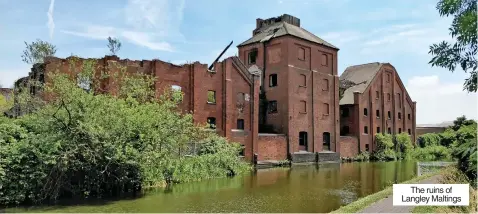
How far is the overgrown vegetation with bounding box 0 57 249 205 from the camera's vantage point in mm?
14180

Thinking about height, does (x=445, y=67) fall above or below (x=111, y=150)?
above

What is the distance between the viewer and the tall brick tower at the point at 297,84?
34125mm

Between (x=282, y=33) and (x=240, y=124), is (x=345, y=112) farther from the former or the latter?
(x=240, y=124)

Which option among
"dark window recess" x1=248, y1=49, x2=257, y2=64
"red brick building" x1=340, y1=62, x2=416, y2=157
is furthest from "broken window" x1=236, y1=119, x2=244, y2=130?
"red brick building" x1=340, y1=62, x2=416, y2=157

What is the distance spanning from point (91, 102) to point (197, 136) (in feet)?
27.4

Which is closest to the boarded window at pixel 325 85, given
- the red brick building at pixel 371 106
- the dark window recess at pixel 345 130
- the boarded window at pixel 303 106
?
the boarded window at pixel 303 106

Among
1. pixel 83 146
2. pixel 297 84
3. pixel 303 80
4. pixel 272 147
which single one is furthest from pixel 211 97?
pixel 83 146

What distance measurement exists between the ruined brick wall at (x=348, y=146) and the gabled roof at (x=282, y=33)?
29.1ft

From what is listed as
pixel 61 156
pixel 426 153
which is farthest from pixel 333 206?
pixel 426 153

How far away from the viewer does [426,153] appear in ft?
145

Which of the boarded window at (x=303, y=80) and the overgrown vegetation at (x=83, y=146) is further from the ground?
the boarded window at (x=303, y=80)

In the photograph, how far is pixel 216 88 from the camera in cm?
2856

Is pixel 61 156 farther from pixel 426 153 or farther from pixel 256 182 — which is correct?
pixel 426 153

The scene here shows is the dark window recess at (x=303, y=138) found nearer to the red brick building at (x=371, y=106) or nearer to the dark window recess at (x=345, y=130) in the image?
the red brick building at (x=371, y=106)
